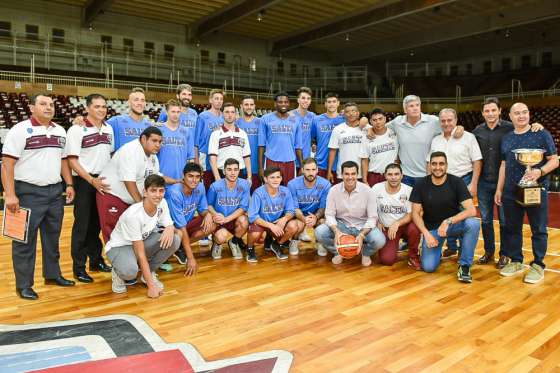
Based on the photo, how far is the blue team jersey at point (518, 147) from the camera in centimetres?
398

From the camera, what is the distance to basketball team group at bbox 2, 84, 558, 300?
11.8 feet

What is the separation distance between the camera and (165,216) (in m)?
3.78

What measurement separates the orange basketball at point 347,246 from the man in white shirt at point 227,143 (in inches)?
59.6

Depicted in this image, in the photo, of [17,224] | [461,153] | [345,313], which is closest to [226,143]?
[17,224]

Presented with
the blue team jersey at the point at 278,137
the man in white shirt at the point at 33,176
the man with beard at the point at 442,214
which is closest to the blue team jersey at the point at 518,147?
the man with beard at the point at 442,214

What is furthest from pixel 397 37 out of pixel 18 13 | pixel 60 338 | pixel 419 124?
pixel 60 338

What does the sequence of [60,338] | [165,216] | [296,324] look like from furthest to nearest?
[165,216]
[296,324]
[60,338]

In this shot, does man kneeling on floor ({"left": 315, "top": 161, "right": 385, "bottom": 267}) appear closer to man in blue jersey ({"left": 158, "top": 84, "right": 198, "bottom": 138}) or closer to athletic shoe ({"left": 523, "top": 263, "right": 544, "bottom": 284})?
athletic shoe ({"left": 523, "top": 263, "right": 544, "bottom": 284})

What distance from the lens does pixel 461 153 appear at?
4.51 meters

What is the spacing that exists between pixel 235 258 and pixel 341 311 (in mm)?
1871

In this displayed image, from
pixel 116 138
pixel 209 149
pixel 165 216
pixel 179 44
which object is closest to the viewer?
pixel 165 216

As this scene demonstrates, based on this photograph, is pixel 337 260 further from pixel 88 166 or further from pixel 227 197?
pixel 88 166

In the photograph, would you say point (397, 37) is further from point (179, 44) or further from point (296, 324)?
point (296, 324)

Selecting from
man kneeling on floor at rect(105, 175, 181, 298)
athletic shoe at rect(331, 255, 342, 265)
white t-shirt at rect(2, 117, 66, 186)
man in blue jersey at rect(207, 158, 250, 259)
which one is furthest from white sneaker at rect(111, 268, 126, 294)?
athletic shoe at rect(331, 255, 342, 265)
